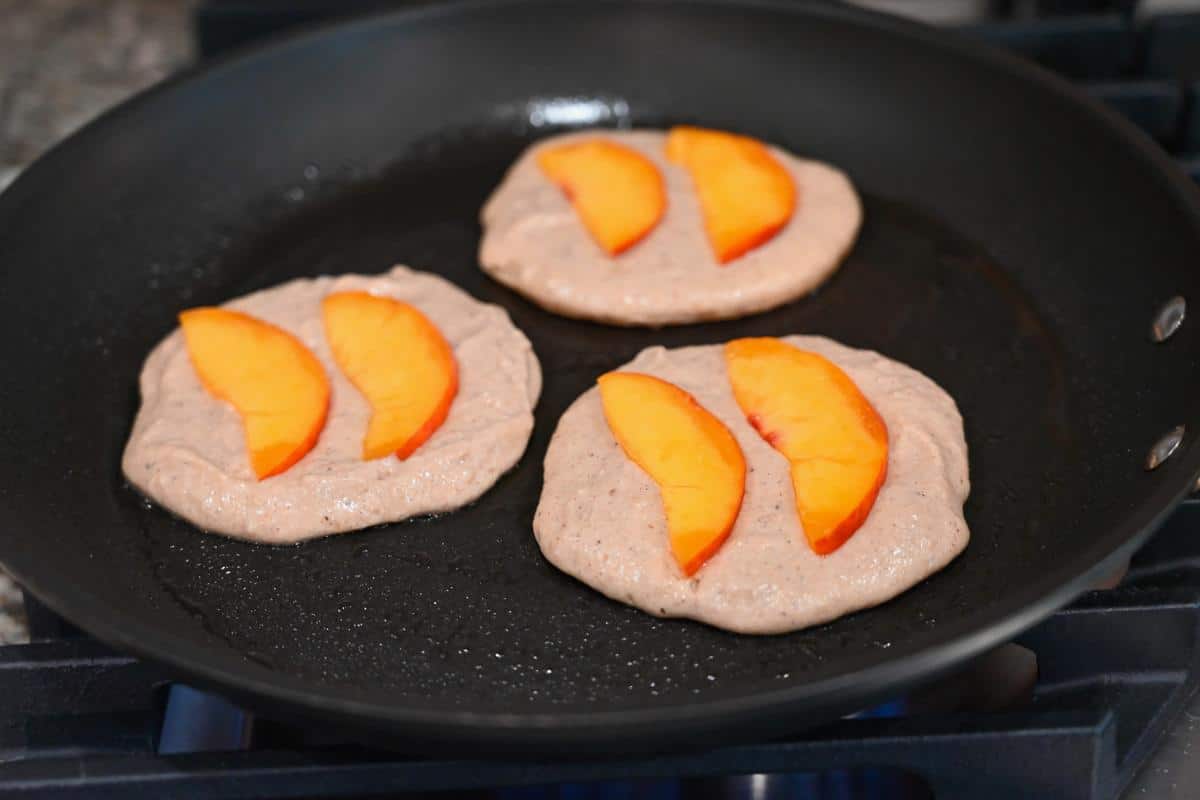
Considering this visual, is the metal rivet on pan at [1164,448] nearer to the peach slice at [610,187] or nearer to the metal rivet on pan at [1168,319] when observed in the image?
the metal rivet on pan at [1168,319]

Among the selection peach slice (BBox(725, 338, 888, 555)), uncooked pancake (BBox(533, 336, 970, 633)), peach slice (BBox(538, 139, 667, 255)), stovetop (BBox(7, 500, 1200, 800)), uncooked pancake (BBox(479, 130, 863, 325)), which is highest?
peach slice (BBox(538, 139, 667, 255))

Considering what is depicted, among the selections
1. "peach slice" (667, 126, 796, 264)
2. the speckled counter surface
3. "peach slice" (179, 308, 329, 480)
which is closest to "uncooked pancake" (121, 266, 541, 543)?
"peach slice" (179, 308, 329, 480)

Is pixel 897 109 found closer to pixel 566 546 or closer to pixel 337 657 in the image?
pixel 566 546

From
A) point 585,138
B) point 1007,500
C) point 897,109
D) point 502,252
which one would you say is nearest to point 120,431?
point 502,252

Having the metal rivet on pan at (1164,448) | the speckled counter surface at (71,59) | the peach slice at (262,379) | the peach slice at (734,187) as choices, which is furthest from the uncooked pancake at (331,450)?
the speckled counter surface at (71,59)

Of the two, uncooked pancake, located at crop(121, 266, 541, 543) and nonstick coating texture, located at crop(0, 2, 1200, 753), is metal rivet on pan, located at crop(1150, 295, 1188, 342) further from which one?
uncooked pancake, located at crop(121, 266, 541, 543)

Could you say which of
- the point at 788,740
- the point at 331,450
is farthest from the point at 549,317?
the point at 788,740

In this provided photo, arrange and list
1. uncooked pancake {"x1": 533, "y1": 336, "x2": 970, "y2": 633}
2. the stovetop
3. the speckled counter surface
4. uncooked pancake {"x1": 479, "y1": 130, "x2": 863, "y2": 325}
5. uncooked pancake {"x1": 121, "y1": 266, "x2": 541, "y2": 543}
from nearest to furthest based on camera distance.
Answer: the stovetop → uncooked pancake {"x1": 533, "y1": 336, "x2": 970, "y2": 633} → uncooked pancake {"x1": 121, "y1": 266, "x2": 541, "y2": 543} → uncooked pancake {"x1": 479, "y1": 130, "x2": 863, "y2": 325} → the speckled counter surface
